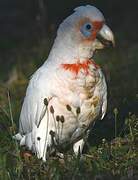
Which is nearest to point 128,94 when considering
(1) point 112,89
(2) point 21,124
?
(1) point 112,89

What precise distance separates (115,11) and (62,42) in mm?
7202

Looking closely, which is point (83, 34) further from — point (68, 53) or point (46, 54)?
point (46, 54)

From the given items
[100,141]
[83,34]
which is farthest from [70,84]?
[100,141]

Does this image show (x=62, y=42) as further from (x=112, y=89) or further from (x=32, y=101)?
(x=112, y=89)

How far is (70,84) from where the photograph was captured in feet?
16.2

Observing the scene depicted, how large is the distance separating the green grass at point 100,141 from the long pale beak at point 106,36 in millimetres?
438

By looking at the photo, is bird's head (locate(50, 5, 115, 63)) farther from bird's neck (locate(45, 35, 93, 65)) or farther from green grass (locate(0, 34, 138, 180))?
green grass (locate(0, 34, 138, 180))

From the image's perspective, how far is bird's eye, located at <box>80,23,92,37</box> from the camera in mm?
4922

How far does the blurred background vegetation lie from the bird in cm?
33

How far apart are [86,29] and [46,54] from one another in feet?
14.9

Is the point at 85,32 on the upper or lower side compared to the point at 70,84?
upper

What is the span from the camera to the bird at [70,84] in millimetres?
4934

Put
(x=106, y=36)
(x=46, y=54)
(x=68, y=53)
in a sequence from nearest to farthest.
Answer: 1. (x=106, y=36)
2. (x=68, y=53)
3. (x=46, y=54)

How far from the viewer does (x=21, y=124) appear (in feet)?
17.7
